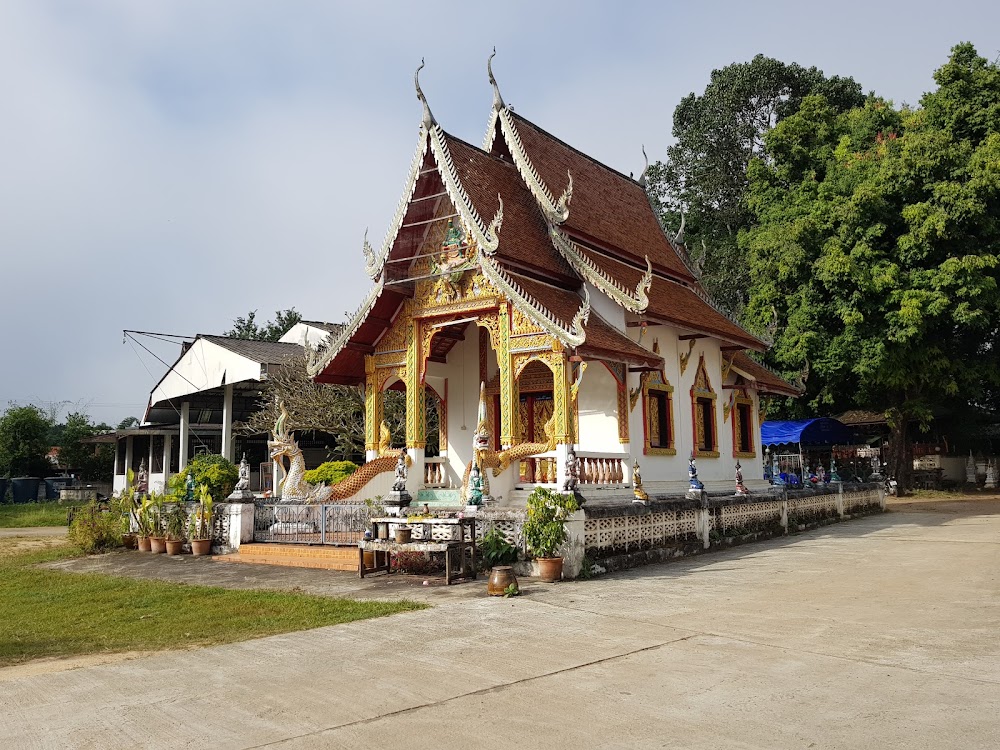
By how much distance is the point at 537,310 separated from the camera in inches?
491

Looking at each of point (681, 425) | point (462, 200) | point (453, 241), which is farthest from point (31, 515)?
point (681, 425)

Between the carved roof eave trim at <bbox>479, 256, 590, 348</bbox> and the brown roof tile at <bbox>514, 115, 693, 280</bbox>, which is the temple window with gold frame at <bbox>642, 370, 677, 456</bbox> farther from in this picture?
the brown roof tile at <bbox>514, 115, 693, 280</bbox>

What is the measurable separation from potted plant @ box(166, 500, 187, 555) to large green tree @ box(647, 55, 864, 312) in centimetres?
2569

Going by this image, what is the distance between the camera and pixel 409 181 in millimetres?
14164

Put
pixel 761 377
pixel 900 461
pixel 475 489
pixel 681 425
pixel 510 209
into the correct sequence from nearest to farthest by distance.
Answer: pixel 475 489, pixel 510 209, pixel 681 425, pixel 761 377, pixel 900 461

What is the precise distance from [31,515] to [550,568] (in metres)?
23.6

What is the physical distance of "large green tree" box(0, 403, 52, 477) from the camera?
39.9 meters

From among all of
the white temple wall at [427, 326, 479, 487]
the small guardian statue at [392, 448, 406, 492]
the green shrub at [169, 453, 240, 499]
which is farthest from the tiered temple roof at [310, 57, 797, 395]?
the green shrub at [169, 453, 240, 499]

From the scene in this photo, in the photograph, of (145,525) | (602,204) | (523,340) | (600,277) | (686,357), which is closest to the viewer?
(523,340)

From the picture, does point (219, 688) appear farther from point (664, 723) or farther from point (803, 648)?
point (803, 648)

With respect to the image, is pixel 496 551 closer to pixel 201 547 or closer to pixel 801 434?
pixel 201 547

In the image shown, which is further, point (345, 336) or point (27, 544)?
point (27, 544)

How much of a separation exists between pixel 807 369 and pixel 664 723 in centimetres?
2159

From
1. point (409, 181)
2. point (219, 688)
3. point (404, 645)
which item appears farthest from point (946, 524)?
point (219, 688)
